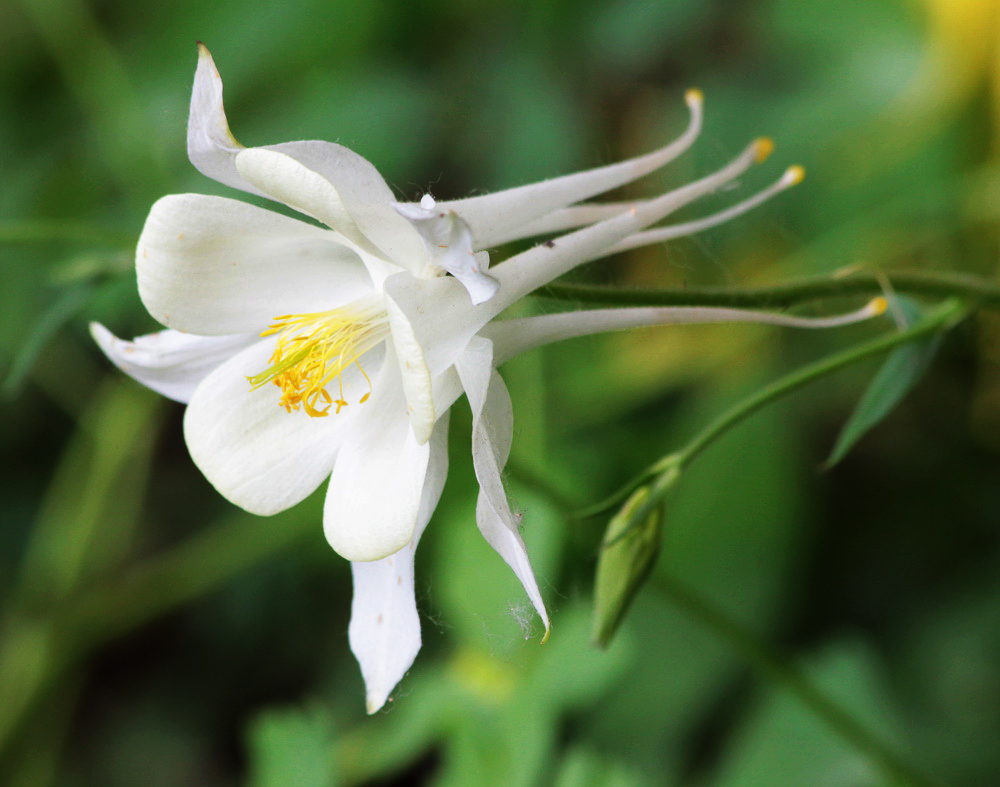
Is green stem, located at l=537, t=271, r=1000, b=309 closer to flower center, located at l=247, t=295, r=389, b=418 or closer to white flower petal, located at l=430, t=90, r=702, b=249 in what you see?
white flower petal, located at l=430, t=90, r=702, b=249

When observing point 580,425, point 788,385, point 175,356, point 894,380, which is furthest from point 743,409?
point 580,425

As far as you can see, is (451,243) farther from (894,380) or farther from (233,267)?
(894,380)

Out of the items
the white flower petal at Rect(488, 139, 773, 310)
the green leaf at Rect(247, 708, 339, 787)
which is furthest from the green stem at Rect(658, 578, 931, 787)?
the white flower petal at Rect(488, 139, 773, 310)

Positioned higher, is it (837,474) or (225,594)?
(225,594)

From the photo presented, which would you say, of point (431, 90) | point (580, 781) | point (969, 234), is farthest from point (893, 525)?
point (431, 90)

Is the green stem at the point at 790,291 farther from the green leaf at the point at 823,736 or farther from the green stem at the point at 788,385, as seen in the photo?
the green leaf at the point at 823,736

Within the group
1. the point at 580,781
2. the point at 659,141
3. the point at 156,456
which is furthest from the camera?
the point at 156,456

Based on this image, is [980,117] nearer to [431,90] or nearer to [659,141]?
[659,141]
